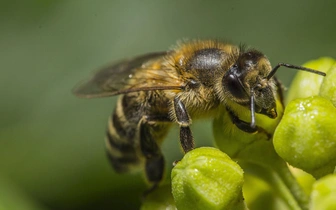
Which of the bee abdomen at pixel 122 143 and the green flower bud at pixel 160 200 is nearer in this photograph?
the green flower bud at pixel 160 200

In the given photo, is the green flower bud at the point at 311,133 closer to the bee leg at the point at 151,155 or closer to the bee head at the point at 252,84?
the bee head at the point at 252,84

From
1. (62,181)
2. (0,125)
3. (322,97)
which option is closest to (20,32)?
(0,125)

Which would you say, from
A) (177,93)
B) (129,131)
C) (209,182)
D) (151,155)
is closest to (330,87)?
(209,182)

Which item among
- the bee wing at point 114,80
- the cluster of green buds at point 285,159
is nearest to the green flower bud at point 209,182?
the cluster of green buds at point 285,159

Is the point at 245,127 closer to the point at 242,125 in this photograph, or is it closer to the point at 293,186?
the point at 242,125

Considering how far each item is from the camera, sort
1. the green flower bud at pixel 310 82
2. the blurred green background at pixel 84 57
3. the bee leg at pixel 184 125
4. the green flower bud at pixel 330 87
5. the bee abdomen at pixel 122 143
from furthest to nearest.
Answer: the blurred green background at pixel 84 57 → the bee abdomen at pixel 122 143 → the green flower bud at pixel 310 82 → the bee leg at pixel 184 125 → the green flower bud at pixel 330 87

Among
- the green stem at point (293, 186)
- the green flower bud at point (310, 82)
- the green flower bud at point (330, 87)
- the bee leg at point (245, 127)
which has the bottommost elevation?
the green stem at point (293, 186)
